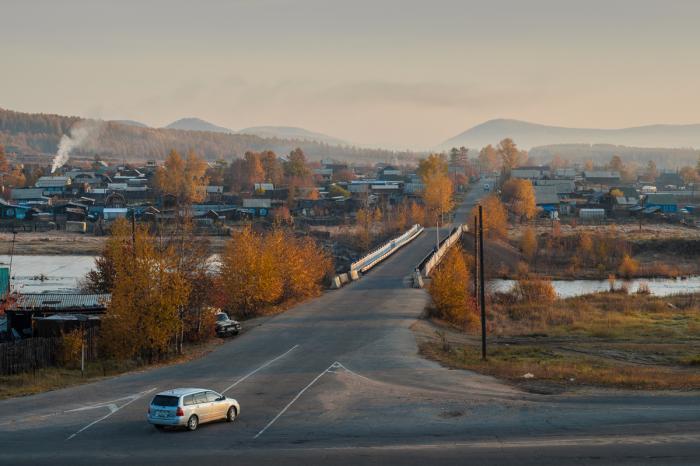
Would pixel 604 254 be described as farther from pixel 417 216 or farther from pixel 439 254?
pixel 417 216

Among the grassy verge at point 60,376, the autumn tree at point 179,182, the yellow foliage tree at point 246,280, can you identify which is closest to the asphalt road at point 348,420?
the grassy verge at point 60,376

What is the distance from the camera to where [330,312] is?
43406mm

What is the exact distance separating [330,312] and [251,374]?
51.6 ft

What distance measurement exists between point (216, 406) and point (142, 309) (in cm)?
1012

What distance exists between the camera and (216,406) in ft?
68.9

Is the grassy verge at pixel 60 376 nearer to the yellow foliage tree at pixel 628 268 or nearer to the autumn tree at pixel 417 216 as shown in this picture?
the yellow foliage tree at pixel 628 268

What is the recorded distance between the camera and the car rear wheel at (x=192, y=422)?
20.3 m

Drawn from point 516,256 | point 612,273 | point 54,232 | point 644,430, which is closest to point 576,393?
point 644,430

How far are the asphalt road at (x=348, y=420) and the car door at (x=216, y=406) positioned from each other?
0.31 meters

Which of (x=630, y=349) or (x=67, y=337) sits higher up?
(x=67, y=337)

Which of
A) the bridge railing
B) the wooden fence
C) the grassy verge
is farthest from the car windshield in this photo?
the bridge railing

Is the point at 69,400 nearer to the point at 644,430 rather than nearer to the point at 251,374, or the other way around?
the point at 251,374

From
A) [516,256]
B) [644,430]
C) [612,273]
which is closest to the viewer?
[644,430]

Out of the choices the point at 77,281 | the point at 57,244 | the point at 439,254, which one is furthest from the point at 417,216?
the point at 77,281
